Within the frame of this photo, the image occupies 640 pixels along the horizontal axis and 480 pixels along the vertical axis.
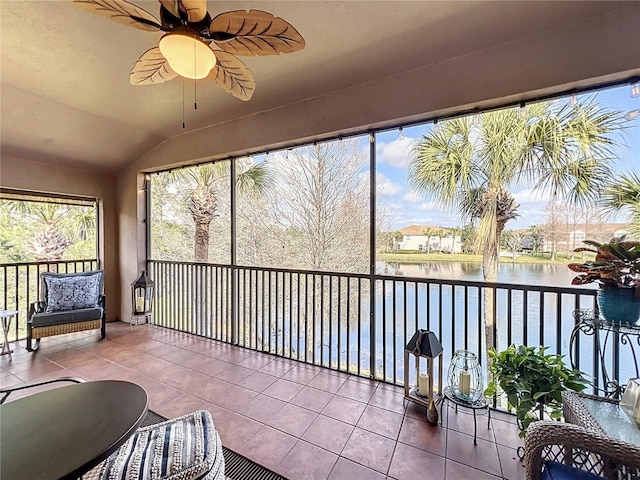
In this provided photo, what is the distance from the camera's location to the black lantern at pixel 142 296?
164 inches

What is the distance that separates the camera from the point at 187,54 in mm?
1605

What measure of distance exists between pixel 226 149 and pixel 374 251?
2359 mm

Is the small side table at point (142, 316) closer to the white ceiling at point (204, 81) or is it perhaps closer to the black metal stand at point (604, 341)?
the white ceiling at point (204, 81)

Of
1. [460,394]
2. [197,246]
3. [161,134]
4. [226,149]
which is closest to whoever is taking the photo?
[460,394]

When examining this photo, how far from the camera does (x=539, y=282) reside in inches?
91.9

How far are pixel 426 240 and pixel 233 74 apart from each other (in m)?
2.79

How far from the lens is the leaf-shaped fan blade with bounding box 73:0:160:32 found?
4.48 feet

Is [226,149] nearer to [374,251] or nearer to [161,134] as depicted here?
[161,134]

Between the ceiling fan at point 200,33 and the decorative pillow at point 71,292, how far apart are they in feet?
11.0

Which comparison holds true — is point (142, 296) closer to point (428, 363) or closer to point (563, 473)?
point (428, 363)

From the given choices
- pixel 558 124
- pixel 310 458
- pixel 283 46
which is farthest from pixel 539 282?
pixel 283 46

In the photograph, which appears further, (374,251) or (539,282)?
(374,251)

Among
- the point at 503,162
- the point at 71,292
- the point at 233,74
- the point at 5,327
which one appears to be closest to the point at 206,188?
the point at 71,292

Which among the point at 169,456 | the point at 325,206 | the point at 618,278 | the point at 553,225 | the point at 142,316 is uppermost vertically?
the point at 325,206
